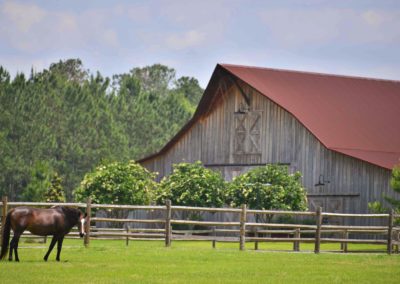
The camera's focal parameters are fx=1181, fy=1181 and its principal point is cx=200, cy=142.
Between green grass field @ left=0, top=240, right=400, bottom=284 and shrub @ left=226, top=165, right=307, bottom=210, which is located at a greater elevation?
shrub @ left=226, top=165, right=307, bottom=210

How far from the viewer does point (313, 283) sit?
2180 centimetres

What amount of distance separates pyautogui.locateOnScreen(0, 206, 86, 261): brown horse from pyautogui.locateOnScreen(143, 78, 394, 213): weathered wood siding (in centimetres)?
2212

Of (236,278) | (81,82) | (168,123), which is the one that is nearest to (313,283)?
(236,278)

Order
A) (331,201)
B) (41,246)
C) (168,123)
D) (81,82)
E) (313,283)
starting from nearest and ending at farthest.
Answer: (313,283) < (41,246) < (331,201) < (168,123) < (81,82)

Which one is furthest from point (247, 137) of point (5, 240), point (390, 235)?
point (5, 240)

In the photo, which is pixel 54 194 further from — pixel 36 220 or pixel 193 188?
pixel 36 220

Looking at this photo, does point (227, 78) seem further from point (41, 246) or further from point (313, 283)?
point (313, 283)

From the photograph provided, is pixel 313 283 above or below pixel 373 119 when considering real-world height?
below

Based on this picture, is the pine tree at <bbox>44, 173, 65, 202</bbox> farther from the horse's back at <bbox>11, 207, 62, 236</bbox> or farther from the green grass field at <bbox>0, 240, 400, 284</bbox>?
the horse's back at <bbox>11, 207, 62, 236</bbox>

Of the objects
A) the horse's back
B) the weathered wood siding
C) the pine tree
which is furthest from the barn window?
the horse's back

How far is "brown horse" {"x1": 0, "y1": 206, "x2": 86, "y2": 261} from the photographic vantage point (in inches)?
993

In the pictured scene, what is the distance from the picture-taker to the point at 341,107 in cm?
5288

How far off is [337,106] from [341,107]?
0.22 m

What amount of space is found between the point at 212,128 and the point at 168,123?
134 ft
